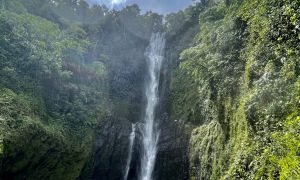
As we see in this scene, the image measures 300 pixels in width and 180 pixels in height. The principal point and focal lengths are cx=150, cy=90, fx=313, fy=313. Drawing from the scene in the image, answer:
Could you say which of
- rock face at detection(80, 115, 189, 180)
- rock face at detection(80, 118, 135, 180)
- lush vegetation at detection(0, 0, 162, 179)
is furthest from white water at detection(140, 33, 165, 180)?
rock face at detection(80, 118, 135, 180)

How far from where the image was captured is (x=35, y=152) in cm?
1694

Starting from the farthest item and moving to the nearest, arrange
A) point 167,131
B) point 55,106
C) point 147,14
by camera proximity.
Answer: point 147,14 → point 167,131 → point 55,106

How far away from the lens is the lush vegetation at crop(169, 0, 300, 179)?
9.42m

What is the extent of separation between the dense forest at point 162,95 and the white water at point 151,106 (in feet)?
2.15

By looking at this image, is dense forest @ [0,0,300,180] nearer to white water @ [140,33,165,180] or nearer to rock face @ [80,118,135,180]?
rock face @ [80,118,135,180]

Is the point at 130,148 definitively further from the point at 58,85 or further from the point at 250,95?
the point at 250,95

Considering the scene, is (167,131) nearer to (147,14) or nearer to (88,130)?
(88,130)

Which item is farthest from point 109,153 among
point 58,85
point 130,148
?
point 58,85

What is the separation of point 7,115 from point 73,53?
38.6ft

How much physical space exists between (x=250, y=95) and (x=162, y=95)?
16186 mm

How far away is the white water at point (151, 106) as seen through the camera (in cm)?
2238

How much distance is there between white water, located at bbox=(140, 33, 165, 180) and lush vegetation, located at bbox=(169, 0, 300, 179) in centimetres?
467

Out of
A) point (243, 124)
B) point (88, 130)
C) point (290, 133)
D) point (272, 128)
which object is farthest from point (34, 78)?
point (290, 133)

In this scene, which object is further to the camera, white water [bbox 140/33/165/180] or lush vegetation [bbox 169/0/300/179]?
white water [bbox 140/33/165/180]
